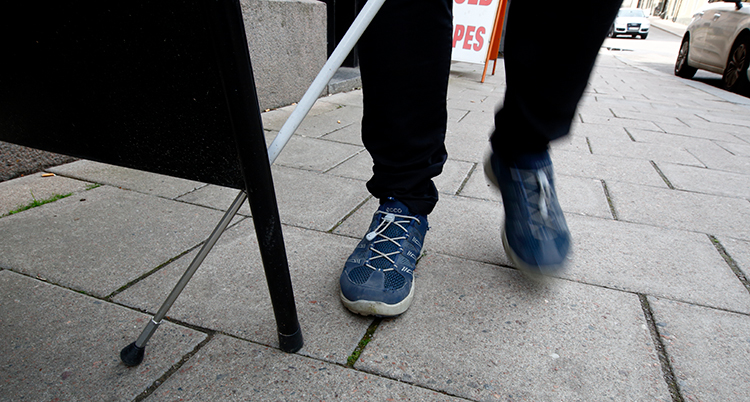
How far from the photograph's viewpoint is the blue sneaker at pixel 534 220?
111 cm

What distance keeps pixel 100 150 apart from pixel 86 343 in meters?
0.44

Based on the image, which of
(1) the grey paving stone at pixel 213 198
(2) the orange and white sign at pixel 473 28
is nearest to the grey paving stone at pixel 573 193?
(1) the grey paving stone at pixel 213 198

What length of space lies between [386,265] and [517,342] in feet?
1.17

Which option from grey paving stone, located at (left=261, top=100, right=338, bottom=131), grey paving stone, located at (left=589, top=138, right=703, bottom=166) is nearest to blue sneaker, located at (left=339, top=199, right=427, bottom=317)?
grey paving stone, located at (left=261, top=100, right=338, bottom=131)

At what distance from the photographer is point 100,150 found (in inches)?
30.1

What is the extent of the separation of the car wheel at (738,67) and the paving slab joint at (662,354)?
694 cm

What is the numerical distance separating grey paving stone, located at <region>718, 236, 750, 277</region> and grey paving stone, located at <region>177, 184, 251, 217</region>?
1654 mm

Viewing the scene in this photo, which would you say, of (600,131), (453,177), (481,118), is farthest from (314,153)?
(600,131)

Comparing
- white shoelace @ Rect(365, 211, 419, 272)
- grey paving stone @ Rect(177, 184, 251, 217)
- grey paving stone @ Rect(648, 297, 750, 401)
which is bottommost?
grey paving stone @ Rect(177, 184, 251, 217)

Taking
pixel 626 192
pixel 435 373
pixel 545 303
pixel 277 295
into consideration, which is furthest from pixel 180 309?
pixel 626 192

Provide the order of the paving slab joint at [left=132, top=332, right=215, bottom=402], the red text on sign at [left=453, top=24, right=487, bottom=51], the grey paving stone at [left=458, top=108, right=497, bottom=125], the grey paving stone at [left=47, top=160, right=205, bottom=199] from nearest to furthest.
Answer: the paving slab joint at [left=132, top=332, right=215, bottom=402] → the grey paving stone at [left=47, top=160, right=205, bottom=199] → the grey paving stone at [left=458, top=108, right=497, bottom=125] → the red text on sign at [left=453, top=24, right=487, bottom=51]

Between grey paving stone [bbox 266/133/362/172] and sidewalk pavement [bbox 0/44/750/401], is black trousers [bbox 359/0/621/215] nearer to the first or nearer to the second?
sidewalk pavement [bbox 0/44/750/401]

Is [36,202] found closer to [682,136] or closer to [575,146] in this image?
[575,146]

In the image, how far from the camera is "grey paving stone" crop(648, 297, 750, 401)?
0.89 metres
